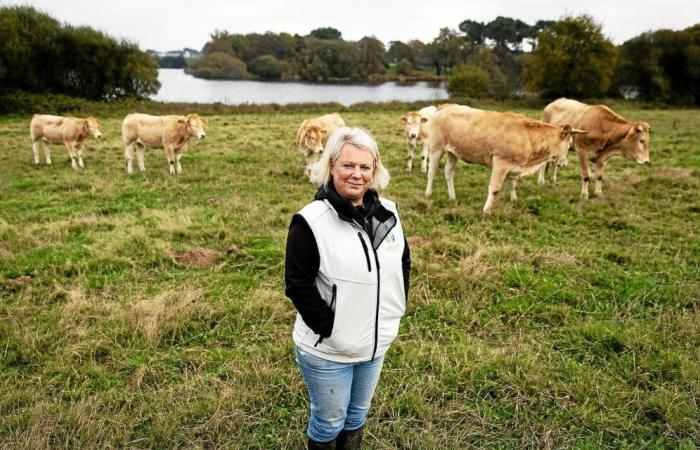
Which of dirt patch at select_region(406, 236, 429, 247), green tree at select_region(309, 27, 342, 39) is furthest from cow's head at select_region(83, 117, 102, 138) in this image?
green tree at select_region(309, 27, 342, 39)

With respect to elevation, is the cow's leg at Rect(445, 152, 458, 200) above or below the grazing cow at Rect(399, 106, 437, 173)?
below

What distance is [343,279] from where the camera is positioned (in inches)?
91.0

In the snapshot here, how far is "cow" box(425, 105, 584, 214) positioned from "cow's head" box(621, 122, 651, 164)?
1.66 m

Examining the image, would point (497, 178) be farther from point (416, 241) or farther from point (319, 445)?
point (319, 445)

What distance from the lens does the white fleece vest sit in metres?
2.31

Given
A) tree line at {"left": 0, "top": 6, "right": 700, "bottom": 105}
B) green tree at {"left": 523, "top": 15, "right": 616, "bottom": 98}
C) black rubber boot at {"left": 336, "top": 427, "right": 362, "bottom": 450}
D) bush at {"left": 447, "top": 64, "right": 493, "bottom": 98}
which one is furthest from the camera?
bush at {"left": 447, "top": 64, "right": 493, "bottom": 98}

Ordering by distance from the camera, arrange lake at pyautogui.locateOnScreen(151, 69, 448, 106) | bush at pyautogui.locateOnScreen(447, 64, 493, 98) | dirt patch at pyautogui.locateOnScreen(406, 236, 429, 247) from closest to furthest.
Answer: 1. dirt patch at pyautogui.locateOnScreen(406, 236, 429, 247)
2. bush at pyautogui.locateOnScreen(447, 64, 493, 98)
3. lake at pyautogui.locateOnScreen(151, 69, 448, 106)

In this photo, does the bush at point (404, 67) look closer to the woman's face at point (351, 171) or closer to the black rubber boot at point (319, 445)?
the woman's face at point (351, 171)

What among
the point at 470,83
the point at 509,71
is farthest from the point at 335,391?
the point at 509,71

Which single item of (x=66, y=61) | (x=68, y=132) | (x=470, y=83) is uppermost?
(x=66, y=61)

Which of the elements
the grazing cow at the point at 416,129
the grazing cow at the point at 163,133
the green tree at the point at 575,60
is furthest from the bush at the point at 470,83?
the grazing cow at the point at 163,133

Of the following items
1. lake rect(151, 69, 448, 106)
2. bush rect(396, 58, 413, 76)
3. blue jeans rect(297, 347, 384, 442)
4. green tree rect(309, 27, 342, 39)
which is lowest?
blue jeans rect(297, 347, 384, 442)

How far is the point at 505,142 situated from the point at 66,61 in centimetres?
3414

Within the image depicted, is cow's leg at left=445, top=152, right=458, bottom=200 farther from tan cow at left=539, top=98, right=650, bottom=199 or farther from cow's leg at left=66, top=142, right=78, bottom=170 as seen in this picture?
cow's leg at left=66, top=142, right=78, bottom=170
